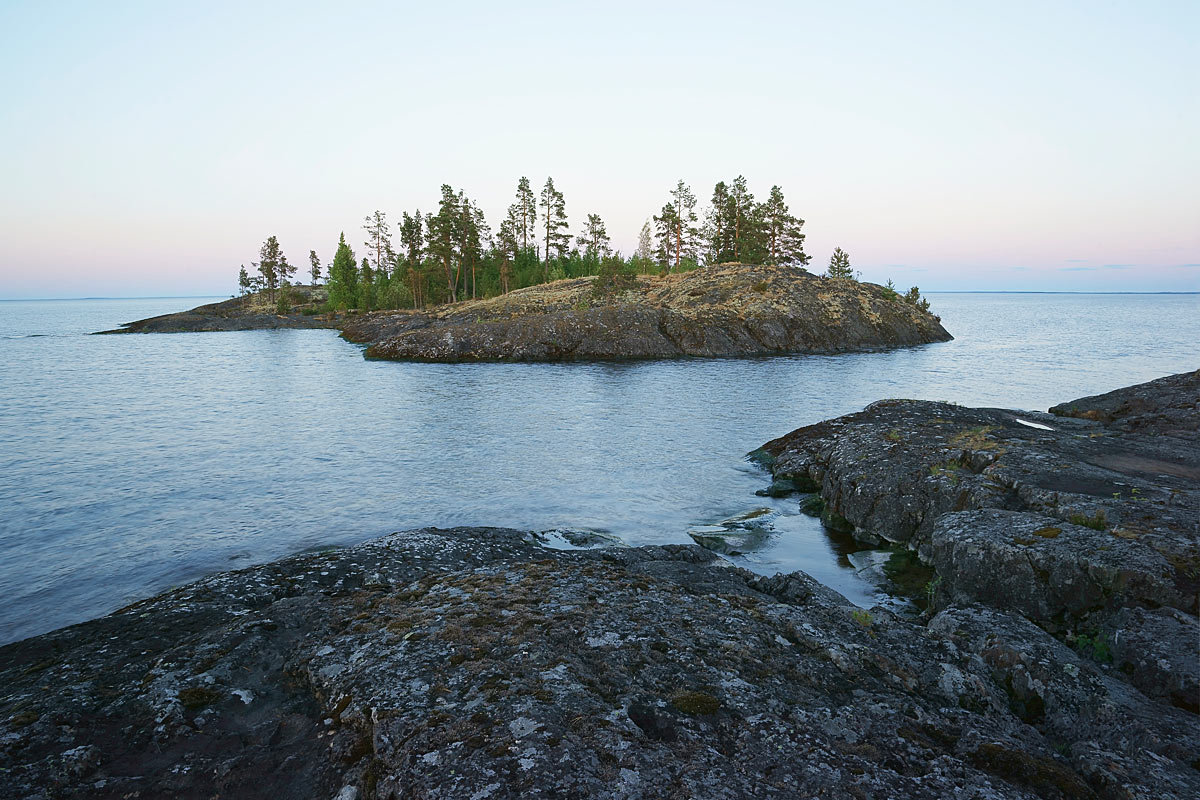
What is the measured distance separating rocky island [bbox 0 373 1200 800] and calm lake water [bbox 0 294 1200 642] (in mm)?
4162

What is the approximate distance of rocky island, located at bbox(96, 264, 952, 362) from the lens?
197ft

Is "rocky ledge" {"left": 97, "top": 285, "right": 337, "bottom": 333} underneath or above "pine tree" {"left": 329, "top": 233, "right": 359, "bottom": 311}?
underneath

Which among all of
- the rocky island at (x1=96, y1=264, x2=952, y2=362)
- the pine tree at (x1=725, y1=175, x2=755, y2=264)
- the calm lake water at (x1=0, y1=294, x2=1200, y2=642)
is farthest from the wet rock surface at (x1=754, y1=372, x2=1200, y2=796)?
the pine tree at (x1=725, y1=175, x2=755, y2=264)

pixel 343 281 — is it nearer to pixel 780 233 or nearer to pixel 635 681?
pixel 780 233

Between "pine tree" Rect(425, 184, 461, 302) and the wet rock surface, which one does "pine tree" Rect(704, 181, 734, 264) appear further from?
the wet rock surface

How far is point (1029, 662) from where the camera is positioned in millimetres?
6969

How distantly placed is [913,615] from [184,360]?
68975 mm

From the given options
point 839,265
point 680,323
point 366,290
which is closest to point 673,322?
point 680,323

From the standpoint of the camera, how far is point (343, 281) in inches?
5187

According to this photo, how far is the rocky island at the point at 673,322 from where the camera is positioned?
197 feet

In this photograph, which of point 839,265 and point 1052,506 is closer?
point 1052,506

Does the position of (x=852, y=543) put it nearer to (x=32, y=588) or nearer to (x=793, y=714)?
(x=793, y=714)

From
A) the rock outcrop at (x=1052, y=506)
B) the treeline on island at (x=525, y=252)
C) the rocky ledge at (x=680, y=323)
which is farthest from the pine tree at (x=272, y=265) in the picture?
the rock outcrop at (x=1052, y=506)

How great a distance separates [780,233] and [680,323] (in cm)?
4996
